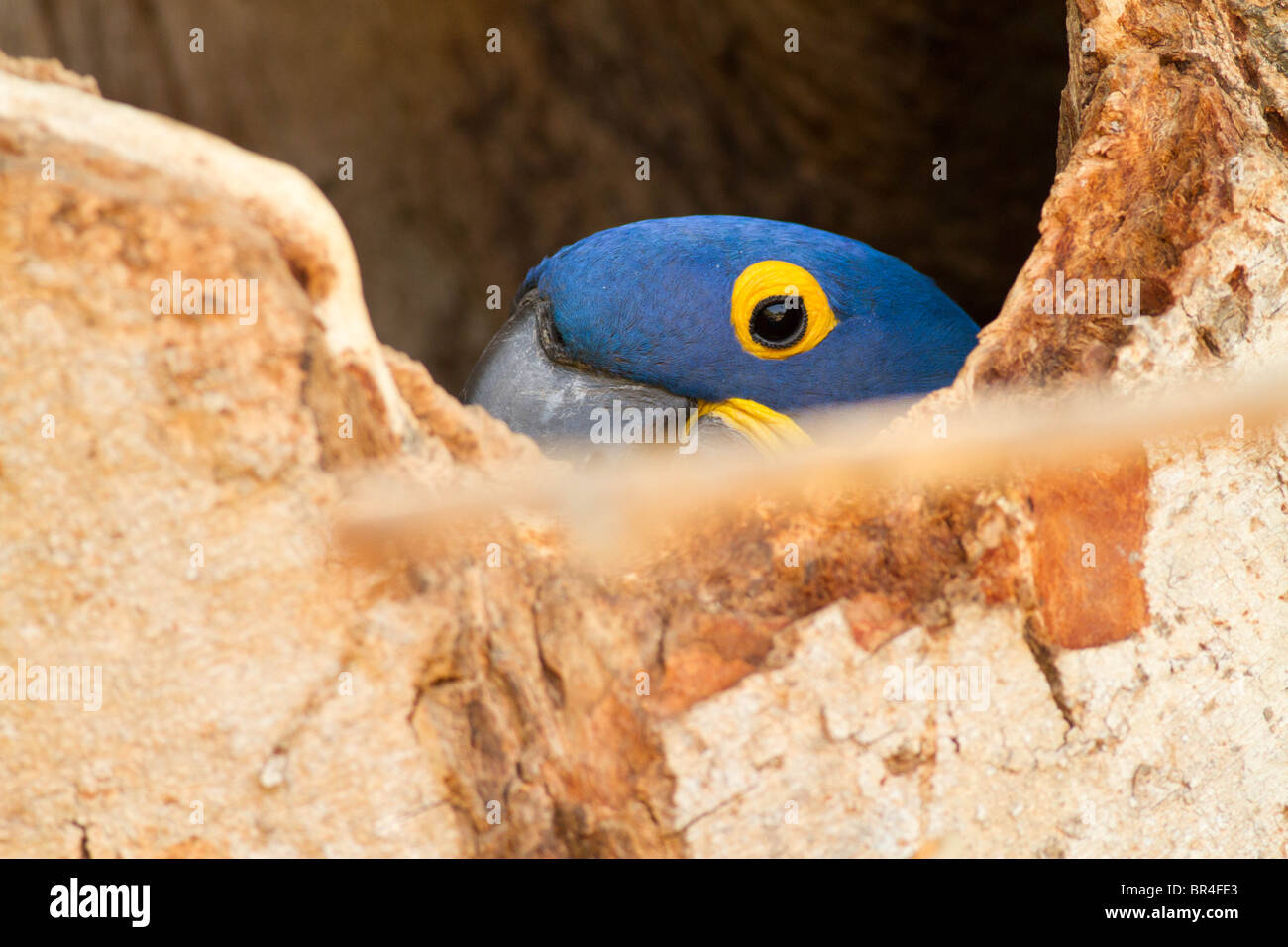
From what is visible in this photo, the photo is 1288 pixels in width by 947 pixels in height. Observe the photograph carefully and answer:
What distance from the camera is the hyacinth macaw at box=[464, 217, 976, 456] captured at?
1994 millimetres

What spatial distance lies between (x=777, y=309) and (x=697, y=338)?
0.54 ft

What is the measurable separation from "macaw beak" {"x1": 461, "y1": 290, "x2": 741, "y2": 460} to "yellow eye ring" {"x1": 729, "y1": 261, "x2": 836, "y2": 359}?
0.57 feet

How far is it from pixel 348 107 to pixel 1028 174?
8.39ft

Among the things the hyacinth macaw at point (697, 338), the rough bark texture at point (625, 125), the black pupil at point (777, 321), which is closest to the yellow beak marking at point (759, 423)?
the hyacinth macaw at point (697, 338)

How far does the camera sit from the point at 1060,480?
119 cm

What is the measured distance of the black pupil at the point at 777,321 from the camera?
2023mm

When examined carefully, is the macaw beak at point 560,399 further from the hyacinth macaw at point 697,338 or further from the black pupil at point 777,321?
the black pupil at point 777,321

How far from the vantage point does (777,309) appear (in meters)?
2.03

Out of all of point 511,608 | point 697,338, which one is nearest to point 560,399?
point 697,338

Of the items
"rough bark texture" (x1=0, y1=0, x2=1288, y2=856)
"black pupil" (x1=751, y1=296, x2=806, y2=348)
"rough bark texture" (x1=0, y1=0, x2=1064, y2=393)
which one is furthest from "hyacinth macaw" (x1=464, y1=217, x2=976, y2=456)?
"rough bark texture" (x1=0, y1=0, x2=1064, y2=393)

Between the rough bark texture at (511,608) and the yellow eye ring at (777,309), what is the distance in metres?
0.77

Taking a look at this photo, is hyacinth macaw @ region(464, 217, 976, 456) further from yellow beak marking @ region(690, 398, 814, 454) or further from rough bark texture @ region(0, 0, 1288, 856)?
rough bark texture @ region(0, 0, 1288, 856)
